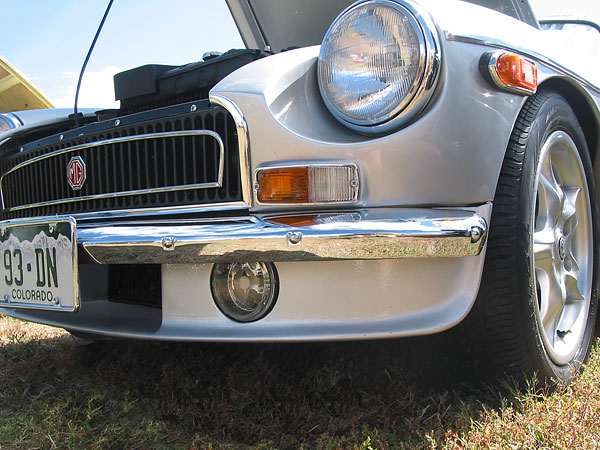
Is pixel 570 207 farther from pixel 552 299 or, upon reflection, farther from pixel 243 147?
pixel 243 147

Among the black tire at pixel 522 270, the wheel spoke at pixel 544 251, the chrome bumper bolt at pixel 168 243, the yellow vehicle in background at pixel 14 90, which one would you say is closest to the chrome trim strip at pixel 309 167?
the chrome bumper bolt at pixel 168 243

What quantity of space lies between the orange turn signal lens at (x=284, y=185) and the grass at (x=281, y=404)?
59 cm

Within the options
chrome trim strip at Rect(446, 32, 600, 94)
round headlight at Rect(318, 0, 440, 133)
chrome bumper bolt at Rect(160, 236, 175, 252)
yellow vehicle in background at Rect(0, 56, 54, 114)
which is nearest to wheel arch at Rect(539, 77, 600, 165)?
chrome trim strip at Rect(446, 32, 600, 94)

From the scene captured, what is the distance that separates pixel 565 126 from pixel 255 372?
4.00ft

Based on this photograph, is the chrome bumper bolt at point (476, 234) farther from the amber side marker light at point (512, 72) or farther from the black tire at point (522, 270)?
the amber side marker light at point (512, 72)

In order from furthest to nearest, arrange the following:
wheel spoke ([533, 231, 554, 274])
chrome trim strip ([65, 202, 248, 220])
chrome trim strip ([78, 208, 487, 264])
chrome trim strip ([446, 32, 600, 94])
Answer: wheel spoke ([533, 231, 554, 274])
chrome trim strip ([65, 202, 248, 220])
chrome trim strip ([446, 32, 600, 94])
chrome trim strip ([78, 208, 487, 264])

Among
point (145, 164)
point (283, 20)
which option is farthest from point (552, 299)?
point (283, 20)

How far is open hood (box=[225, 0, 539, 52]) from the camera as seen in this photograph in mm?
2947

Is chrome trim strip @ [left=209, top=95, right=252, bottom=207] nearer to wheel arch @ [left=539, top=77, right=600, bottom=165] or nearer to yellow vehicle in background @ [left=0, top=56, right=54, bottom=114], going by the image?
wheel arch @ [left=539, top=77, right=600, bottom=165]

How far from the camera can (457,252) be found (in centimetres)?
135

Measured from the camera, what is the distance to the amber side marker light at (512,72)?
1464 mm

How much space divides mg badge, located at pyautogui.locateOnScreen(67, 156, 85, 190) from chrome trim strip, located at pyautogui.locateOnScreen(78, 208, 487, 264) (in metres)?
0.52

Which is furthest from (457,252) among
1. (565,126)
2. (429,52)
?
(565,126)

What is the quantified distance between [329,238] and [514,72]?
66 cm
